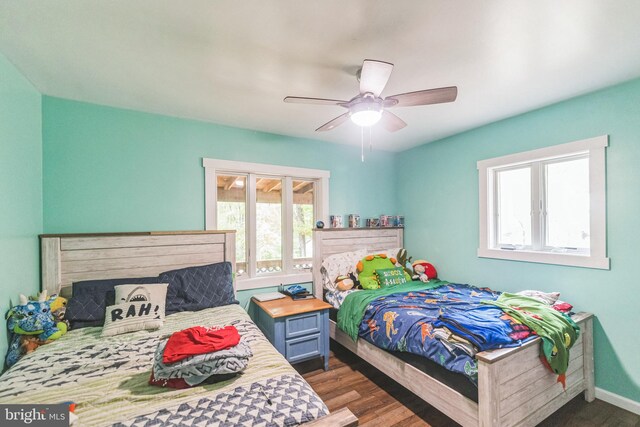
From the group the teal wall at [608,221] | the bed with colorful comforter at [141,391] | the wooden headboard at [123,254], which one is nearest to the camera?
the bed with colorful comforter at [141,391]

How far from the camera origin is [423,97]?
182 centimetres

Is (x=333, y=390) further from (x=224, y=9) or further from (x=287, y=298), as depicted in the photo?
(x=224, y=9)

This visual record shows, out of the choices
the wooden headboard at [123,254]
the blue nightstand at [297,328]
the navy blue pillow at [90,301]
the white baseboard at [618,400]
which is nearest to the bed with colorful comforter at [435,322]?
the blue nightstand at [297,328]

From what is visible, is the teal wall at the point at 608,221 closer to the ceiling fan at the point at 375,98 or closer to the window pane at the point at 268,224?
the ceiling fan at the point at 375,98

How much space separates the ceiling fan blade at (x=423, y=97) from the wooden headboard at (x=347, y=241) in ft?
6.62

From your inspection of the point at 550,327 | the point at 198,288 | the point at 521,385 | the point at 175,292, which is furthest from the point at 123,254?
the point at 550,327

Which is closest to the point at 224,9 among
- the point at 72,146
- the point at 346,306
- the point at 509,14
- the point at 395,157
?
the point at 509,14

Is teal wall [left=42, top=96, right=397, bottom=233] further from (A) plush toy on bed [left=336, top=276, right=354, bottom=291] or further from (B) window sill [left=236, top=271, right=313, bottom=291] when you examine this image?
(A) plush toy on bed [left=336, top=276, right=354, bottom=291]

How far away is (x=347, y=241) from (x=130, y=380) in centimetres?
277

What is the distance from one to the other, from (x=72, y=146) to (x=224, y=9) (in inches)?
81.0

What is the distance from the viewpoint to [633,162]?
217cm

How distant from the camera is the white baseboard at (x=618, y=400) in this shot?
2.10 metres

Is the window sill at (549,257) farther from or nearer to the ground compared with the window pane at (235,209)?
nearer to the ground

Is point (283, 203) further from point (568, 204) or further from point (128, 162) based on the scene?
point (568, 204)
